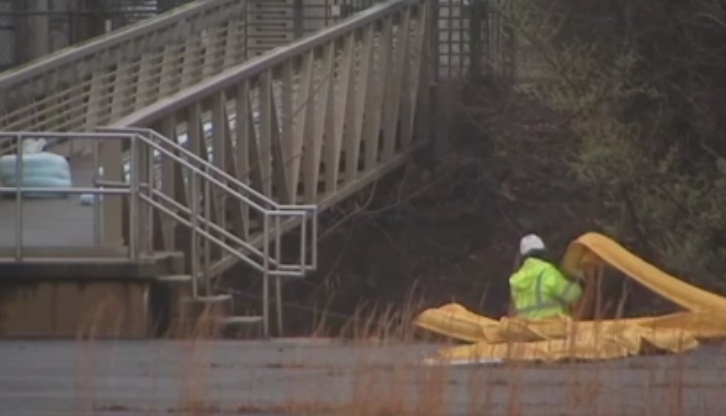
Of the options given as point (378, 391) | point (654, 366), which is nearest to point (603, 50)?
point (654, 366)

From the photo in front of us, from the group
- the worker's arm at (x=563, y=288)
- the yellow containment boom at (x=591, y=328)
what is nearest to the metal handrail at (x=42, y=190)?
the yellow containment boom at (x=591, y=328)

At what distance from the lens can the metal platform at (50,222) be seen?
20531mm

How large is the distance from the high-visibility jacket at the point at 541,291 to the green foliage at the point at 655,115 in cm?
347

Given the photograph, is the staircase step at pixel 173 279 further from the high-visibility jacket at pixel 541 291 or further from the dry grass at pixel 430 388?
the dry grass at pixel 430 388

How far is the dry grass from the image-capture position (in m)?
12.0

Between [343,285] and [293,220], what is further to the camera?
[343,285]

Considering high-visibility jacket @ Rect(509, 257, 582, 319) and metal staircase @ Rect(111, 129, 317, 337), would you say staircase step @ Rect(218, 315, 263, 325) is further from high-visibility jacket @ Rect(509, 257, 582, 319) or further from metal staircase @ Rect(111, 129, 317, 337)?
high-visibility jacket @ Rect(509, 257, 582, 319)

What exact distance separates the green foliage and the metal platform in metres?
5.16

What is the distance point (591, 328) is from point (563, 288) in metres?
Answer: 2.76

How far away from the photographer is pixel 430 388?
11.9 metres

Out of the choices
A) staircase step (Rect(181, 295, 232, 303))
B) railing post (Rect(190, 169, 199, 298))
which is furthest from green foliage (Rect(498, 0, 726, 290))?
staircase step (Rect(181, 295, 232, 303))

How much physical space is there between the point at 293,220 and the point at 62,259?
5.21m

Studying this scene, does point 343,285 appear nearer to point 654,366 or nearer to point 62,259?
point 62,259

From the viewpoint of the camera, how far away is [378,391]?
1200 cm
